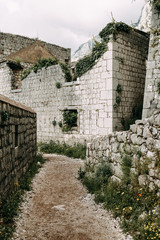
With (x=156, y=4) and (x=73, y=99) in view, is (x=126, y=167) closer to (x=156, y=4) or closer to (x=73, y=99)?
(x=156, y=4)

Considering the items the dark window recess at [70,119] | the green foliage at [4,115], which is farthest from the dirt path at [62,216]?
the dark window recess at [70,119]

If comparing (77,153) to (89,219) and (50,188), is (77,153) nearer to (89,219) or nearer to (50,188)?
(50,188)

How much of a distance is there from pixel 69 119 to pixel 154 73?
523cm

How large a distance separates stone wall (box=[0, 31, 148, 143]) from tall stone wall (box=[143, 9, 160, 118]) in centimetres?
176

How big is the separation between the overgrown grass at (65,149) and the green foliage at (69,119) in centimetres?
98

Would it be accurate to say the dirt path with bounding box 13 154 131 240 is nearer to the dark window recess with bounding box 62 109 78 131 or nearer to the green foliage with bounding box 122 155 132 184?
the green foliage with bounding box 122 155 132 184

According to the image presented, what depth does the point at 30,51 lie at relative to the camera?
21.1 m

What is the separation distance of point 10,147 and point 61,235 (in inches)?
86.8

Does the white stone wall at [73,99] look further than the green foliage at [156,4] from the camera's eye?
Yes

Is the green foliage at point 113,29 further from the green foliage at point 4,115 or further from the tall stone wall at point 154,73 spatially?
the green foliage at point 4,115

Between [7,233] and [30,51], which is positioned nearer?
[7,233]

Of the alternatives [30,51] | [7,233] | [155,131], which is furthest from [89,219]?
[30,51]

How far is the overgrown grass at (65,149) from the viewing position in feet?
36.3

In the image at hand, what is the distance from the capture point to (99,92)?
1092cm
